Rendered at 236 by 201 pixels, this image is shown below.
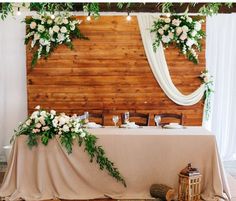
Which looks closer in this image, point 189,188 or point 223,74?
point 189,188

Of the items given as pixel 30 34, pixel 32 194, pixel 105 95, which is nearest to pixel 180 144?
pixel 32 194

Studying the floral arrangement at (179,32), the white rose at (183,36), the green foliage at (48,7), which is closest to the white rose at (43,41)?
the green foliage at (48,7)

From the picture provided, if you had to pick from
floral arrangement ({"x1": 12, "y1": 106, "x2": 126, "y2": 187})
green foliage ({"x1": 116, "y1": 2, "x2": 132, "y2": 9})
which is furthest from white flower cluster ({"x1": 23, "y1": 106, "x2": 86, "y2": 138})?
green foliage ({"x1": 116, "y1": 2, "x2": 132, "y2": 9})

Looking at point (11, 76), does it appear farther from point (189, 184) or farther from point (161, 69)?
point (189, 184)

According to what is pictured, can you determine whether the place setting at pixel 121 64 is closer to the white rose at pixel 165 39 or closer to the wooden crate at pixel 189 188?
the white rose at pixel 165 39

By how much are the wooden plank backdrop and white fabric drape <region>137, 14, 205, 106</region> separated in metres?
0.08

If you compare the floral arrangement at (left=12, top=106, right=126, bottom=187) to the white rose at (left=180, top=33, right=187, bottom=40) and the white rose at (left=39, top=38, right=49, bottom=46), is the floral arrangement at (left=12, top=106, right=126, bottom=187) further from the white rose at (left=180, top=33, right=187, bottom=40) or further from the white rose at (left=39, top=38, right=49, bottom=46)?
the white rose at (left=180, top=33, right=187, bottom=40)

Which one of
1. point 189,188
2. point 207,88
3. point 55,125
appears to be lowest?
point 189,188

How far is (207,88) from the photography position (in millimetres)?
6254

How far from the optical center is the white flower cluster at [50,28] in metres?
5.84

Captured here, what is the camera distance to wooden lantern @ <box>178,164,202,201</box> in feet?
13.2

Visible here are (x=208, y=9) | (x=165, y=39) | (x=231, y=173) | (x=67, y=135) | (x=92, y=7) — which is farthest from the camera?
(x=165, y=39)

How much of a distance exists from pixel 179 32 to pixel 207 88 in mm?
1067

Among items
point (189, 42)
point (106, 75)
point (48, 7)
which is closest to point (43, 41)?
point (48, 7)
